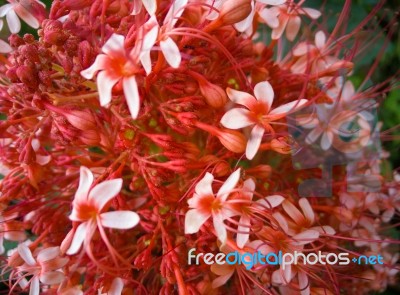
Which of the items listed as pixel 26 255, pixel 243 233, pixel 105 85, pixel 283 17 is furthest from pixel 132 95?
pixel 283 17

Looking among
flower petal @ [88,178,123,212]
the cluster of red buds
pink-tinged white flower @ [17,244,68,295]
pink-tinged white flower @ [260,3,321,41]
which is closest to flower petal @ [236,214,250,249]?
the cluster of red buds

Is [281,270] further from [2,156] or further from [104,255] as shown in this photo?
[2,156]

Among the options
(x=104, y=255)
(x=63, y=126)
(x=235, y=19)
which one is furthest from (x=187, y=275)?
(x=235, y=19)

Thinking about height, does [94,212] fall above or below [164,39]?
below

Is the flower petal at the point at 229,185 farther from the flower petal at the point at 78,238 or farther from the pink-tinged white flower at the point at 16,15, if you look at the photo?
the pink-tinged white flower at the point at 16,15

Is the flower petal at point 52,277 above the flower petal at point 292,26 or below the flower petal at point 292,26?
below

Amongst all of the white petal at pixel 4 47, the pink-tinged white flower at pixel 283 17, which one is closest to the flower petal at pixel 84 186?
the white petal at pixel 4 47

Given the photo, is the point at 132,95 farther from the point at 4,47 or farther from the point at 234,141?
the point at 4,47
